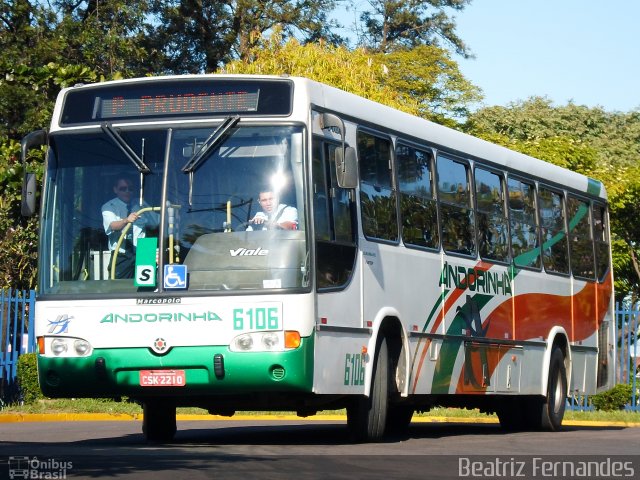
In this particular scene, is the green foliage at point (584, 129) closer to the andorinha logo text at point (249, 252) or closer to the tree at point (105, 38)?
the tree at point (105, 38)

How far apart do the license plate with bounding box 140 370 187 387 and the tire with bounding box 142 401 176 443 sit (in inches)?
78.2

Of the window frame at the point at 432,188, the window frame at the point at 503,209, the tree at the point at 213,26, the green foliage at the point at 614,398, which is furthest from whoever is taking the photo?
the tree at the point at 213,26

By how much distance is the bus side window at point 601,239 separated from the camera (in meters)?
21.6

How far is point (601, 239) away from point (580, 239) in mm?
1177

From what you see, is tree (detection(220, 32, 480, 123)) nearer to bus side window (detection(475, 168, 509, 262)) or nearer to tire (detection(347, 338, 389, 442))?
bus side window (detection(475, 168, 509, 262))

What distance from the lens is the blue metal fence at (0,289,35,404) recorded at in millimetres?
23375

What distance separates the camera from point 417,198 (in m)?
15.6

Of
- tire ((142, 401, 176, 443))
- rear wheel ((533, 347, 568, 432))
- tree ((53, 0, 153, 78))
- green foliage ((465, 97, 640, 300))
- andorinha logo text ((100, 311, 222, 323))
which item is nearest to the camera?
andorinha logo text ((100, 311, 222, 323))

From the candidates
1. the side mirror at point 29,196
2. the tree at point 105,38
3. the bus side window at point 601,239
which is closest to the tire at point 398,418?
the bus side window at point 601,239

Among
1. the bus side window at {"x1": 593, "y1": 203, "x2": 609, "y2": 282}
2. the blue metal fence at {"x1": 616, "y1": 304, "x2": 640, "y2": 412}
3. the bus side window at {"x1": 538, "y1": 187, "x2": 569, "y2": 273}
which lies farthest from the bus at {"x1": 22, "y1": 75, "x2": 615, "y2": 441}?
the blue metal fence at {"x1": 616, "y1": 304, "x2": 640, "y2": 412}

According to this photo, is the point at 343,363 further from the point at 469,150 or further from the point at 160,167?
the point at 469,150

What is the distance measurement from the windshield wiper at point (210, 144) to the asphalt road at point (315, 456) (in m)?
2.54

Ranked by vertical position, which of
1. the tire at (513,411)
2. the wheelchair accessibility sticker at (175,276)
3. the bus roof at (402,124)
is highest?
the bus roof at (402,124)

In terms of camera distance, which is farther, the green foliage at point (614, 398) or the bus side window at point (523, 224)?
the green foliage at point (614, 398)
